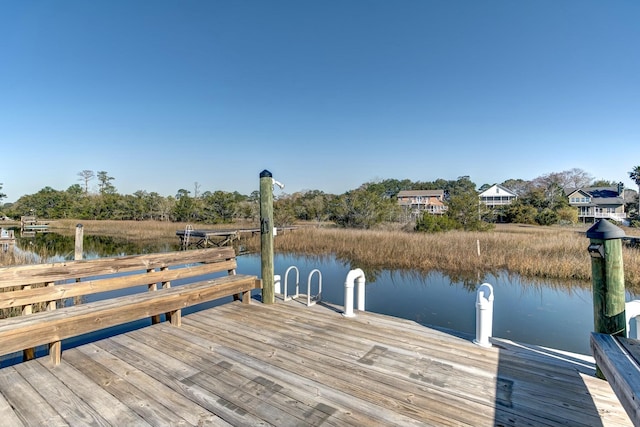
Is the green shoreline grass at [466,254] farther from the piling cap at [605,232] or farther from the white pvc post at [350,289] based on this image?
the piling cap at [605,232]

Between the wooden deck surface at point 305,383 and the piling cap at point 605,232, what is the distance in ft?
3.26

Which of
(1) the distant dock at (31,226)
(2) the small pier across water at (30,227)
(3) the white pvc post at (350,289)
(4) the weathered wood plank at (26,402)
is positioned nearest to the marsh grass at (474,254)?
(3) the white pvc post at (350,289)

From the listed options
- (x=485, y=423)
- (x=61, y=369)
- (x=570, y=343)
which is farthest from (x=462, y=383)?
(x=570, y=343)

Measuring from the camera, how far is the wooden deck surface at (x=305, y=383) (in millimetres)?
1694

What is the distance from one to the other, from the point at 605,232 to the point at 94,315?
12.9ft

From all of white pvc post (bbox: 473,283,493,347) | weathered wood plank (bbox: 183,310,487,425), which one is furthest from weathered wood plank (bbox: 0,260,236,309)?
white pvc post (bbox: 473,283,493,347)

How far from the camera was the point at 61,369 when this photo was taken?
223 cm

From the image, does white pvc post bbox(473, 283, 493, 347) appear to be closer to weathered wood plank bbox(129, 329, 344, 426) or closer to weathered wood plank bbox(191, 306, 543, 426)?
weathered wood plank bbox(191, 306, 543, 426)

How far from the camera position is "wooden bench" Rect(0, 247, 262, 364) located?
2.22 m

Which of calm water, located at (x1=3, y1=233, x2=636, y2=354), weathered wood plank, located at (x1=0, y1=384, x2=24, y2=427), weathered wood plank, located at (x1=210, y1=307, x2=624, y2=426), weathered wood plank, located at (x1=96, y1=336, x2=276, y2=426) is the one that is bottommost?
calm water, located at (x1=3, y1=233, x2=636, y2=354)

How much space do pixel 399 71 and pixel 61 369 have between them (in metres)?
14.0

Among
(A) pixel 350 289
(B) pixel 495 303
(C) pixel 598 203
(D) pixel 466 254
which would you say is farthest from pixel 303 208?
(C) pixel 598 203

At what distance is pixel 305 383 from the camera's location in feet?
6.77

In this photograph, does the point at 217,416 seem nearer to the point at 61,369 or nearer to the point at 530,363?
the point at 61,369
